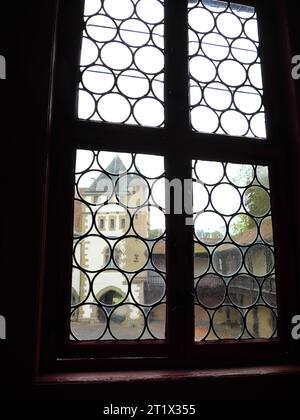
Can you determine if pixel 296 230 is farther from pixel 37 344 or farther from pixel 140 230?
pixel 37 344

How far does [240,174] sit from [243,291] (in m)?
0.47

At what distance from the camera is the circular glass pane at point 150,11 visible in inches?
52.4

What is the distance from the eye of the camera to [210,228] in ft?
3.93

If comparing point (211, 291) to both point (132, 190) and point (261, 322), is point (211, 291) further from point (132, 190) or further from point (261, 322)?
point (132, 190)

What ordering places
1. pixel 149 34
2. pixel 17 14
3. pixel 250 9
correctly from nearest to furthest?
pixel 17 14 → pixel 149 34 → pixel 250 9

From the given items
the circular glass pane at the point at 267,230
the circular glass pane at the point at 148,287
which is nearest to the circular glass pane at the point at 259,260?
the circular glass pane at the point at 267,230

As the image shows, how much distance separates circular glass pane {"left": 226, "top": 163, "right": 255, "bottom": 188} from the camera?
1262 mm

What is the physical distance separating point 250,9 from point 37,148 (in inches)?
49.0

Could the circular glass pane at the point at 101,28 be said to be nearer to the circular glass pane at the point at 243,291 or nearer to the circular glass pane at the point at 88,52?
the circular glass pane at the point at 88,52

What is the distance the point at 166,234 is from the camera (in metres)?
1.16

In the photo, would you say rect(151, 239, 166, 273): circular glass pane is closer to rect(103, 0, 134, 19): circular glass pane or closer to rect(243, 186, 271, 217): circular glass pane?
rect(243, 186, 271, 217): circular glass pane

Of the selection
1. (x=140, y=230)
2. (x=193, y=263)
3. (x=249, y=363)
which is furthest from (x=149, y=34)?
(x=249, y=363)

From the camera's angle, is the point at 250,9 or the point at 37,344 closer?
the point at 37,344

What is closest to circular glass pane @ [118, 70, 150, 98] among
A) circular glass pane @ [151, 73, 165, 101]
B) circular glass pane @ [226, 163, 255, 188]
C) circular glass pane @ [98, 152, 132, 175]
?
circular glass pane @ [151, 73, 165, 101]
